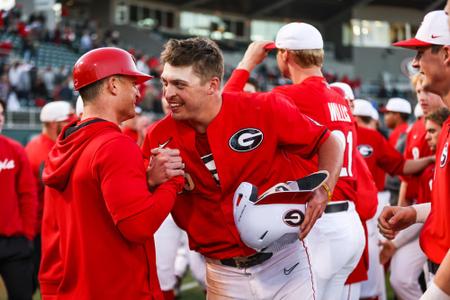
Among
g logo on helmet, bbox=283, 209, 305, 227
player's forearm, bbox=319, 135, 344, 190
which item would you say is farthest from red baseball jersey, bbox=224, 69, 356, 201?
g logo on helmet, bbox=283, 209, 305, 227

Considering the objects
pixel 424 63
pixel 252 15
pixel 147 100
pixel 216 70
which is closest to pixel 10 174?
pixel 216 70

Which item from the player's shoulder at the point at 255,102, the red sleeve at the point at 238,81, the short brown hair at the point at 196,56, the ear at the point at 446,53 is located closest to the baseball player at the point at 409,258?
the red sleeve at the point at 238,81

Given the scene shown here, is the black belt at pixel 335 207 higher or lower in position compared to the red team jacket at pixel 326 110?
lower

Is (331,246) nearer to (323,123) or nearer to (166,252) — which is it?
(323,123)

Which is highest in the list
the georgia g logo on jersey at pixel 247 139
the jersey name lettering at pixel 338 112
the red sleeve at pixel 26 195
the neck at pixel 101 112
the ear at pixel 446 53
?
the ear at pixel 446 53

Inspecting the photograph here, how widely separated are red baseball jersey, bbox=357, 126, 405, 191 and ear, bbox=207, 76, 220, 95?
309 centimetres

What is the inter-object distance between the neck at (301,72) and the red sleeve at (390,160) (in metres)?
2.05

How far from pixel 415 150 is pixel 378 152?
324 millimetres

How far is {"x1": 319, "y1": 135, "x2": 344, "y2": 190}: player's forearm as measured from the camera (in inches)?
140

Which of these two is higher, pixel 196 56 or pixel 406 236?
pixel 196 56

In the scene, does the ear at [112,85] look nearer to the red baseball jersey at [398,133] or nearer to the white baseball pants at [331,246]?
the white baseball pants at [331,246]

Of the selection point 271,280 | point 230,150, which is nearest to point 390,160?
point 271,280

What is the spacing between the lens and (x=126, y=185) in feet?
9.50

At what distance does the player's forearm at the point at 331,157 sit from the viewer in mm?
3557
